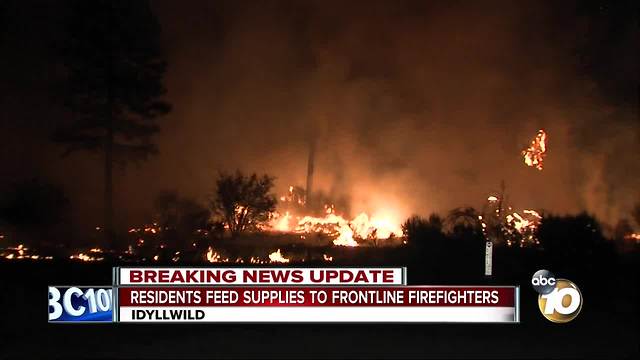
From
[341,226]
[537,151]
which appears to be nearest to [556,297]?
[341,226]

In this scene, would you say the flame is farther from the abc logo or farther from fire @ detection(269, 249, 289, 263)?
the abc logo

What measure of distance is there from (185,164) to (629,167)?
48.8 feet

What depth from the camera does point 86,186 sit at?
19078 mm

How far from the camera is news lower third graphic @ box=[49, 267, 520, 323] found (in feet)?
27.5

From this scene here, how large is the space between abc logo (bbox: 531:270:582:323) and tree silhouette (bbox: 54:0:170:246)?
43.1 feet

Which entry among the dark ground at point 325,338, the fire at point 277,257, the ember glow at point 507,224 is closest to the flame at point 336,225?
the ember glow at point 507,224

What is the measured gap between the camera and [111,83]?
17859 mm

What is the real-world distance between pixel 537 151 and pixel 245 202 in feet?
34.3

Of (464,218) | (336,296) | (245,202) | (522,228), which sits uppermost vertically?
(245,202)

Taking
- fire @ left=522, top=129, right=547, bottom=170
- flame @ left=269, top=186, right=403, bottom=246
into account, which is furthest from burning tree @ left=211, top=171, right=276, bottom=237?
fire @ left=522, top=129, right=547, bottom=170

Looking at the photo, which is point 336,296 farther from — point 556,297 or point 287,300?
point 556,297

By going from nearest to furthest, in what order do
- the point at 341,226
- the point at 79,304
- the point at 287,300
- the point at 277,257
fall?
the point at 79,304 < the point at 287,300 < the point at 277,257 < the point at 341,226

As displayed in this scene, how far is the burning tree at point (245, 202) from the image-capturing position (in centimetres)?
1834

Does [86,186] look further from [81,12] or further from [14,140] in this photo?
[81,12]
